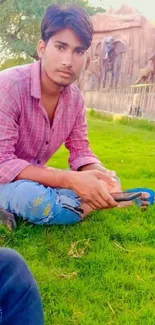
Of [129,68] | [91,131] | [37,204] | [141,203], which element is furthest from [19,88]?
[129,68]

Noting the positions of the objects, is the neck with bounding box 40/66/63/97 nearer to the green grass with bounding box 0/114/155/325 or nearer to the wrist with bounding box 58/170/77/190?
the wrist with bounding box 58/170/77/190

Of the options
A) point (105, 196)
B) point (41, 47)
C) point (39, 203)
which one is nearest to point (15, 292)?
point (105, 196)

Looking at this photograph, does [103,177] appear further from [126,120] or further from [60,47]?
[126,120]

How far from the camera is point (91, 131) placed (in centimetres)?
893

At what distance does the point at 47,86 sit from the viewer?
2840mm

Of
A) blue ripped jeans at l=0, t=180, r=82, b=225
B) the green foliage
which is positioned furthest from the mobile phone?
the green foliage

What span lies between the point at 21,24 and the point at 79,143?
66.7 feet

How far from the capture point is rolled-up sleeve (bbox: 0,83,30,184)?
8.81 feet

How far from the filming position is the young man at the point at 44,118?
269 centimetres

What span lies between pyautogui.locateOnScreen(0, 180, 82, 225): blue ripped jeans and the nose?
0.59 metres

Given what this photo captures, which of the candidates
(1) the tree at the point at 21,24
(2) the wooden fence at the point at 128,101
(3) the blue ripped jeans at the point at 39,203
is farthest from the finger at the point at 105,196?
(1) the tree at the point at 21,24

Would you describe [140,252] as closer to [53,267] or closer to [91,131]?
[53,267]

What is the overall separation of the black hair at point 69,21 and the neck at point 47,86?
22cm

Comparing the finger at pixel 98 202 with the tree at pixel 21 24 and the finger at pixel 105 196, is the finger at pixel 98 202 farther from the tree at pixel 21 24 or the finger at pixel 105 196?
the tree at pixel 21 24
